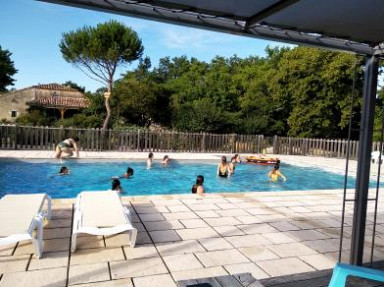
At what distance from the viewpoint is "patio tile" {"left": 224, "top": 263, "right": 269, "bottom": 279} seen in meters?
3.51

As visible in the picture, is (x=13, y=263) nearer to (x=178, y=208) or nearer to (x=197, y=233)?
(x=197, y=233)

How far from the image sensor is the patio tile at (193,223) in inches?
198

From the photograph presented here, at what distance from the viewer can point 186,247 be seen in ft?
13.7

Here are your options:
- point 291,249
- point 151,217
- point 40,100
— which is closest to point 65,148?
point 151,217

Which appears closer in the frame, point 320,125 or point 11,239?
point 11,239

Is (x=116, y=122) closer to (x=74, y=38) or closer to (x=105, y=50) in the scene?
(x=105, y=50)

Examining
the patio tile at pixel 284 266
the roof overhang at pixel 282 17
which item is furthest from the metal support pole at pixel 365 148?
the patio tile at pixel 284 266

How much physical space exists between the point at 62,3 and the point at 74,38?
2453cm

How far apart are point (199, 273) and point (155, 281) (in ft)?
1.60

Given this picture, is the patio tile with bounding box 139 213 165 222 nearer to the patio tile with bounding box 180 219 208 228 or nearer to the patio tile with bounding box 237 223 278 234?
the patio tile with bounding box 180 219 208 228

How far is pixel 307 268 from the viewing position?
12.2 ft

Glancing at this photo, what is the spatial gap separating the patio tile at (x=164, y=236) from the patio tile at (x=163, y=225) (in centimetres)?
15

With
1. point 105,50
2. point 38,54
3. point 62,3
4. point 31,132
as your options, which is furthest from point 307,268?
point 38,54

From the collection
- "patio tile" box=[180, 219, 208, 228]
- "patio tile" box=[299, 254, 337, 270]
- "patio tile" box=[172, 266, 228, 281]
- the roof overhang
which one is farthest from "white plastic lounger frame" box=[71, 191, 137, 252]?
the roof overhang
